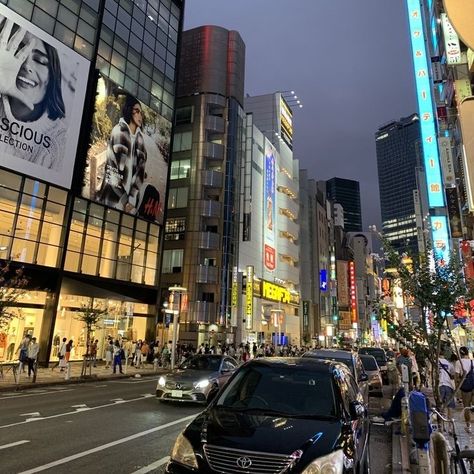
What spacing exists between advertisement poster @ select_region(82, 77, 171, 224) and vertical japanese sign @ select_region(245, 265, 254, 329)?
19111 mm

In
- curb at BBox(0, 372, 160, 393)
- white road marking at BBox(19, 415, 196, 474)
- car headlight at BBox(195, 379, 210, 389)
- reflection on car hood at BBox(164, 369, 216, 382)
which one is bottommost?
white road marking at BBox(19, 415, 196, 474)

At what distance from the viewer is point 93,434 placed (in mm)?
9102

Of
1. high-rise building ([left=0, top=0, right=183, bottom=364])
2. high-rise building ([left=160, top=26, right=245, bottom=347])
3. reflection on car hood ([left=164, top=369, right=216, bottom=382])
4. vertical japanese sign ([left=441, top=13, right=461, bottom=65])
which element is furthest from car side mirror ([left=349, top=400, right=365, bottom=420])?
high-rise building ([left=160, top=26, right=245, bottom=347])

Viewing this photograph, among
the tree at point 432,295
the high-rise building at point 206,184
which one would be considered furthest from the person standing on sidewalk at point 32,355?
the high-rise building at point 206,184

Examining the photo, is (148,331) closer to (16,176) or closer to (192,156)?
(16,176)

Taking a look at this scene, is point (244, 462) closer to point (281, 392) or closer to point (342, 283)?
point (281, 392)

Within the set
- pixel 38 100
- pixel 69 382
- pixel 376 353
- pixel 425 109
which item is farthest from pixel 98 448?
pixel 425 109

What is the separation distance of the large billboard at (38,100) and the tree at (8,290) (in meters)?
6.95

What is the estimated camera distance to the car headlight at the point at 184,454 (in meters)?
4.18

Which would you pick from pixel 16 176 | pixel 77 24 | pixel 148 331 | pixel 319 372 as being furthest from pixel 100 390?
pixel 77 24

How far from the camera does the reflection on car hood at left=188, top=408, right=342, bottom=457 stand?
13.5ft

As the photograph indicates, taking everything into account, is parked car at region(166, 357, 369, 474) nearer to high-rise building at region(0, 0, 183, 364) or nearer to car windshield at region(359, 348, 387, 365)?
high-rise building at region(0, 0, 183, 364)

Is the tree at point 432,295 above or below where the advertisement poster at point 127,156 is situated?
below

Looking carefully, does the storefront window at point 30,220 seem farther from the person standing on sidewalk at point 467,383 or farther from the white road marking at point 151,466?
the person standing on sidewalk at point 467,383
